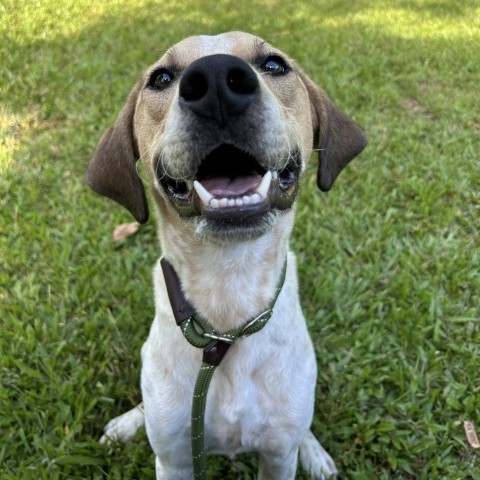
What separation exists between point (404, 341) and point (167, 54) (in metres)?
2.45

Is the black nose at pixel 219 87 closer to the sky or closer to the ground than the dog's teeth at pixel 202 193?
closer to the sky

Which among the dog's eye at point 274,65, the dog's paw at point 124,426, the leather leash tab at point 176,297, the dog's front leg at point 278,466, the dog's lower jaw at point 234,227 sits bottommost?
the dog's paw at point 124,426

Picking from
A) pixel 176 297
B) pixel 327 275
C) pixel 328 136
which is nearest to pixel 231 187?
pixel 176 297

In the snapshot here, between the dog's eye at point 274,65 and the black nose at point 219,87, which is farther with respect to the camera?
the dog's eye at point 274,65

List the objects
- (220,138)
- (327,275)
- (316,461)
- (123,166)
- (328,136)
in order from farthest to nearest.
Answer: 1. (327,275)
2. (316,461)
3. (328,136)
4. (123,166)
5. (220,138)

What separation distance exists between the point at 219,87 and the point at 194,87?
0.10 m

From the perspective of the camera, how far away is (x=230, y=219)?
5.80 ft

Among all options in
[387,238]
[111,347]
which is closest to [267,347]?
[111,347]

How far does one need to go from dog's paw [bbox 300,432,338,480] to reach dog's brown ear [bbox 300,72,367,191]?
149 centimetres

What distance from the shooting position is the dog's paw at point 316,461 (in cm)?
284

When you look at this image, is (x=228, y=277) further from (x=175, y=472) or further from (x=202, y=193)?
(x=175, y=472)

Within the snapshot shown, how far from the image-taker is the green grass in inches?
117

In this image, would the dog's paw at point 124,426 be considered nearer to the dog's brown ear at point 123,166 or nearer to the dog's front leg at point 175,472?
the dog's front leg at point 175,472

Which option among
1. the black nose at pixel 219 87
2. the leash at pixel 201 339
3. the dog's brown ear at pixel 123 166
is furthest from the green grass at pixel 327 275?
the black nose at pixel 219 87
